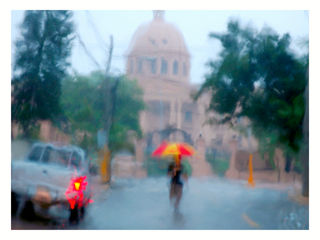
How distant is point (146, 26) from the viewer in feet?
28.8

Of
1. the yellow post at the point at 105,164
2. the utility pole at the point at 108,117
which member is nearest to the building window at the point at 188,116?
the utility pole at the point at 108,117

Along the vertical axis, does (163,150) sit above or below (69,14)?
below

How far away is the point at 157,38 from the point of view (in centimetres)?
912

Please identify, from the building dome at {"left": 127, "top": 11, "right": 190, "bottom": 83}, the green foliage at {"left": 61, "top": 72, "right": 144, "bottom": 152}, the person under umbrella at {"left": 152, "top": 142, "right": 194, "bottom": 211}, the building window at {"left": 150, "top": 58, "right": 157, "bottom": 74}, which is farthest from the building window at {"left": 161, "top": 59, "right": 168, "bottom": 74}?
the person under umbrella at {"left": 152, "top": 142, "right": 194, "bottom": 211}

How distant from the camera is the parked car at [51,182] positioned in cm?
823

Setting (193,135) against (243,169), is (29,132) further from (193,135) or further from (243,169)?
(243,169)

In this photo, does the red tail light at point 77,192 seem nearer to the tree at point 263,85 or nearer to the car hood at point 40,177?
the car hood at point 40,177

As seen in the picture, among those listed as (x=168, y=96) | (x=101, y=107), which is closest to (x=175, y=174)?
(x=168, y=96)

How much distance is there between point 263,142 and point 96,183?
3.68 meters

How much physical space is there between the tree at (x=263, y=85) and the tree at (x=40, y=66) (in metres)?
3.07

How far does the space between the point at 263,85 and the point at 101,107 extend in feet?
11.7

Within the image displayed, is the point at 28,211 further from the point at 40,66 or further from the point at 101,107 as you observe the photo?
the point at 40,66

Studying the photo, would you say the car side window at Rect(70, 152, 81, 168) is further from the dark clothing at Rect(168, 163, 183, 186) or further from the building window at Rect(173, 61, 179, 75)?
the building window at Rect(173, 61, 179, 75)

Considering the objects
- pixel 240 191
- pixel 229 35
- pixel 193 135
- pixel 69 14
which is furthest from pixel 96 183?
pixel 229 35
